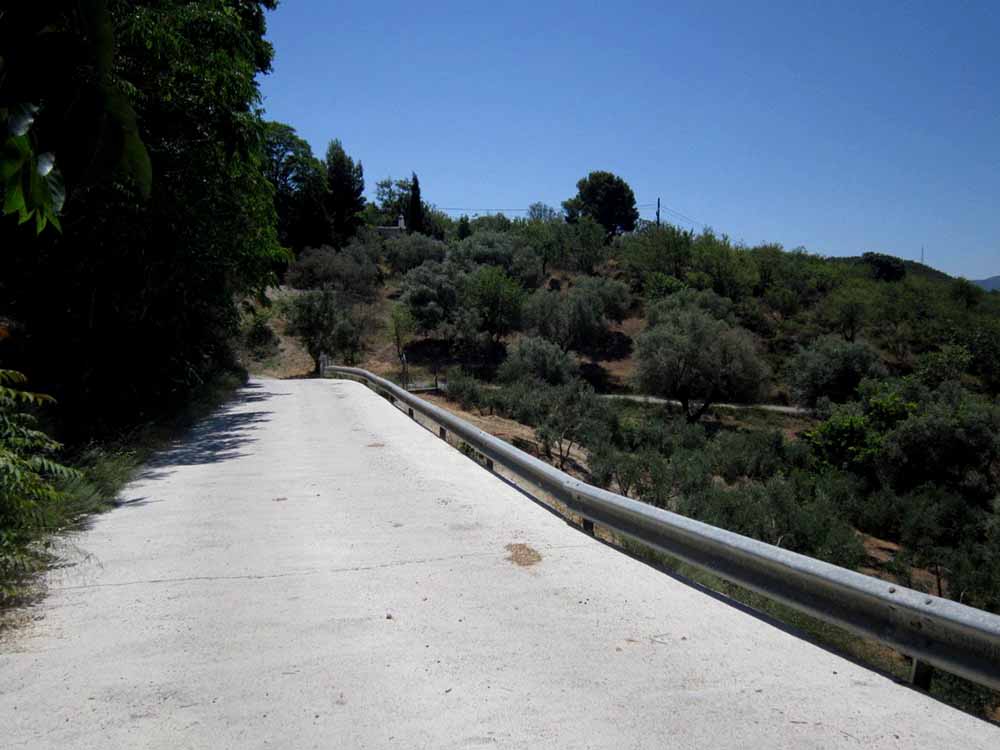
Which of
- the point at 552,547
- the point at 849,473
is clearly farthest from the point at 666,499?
the point at 849,473

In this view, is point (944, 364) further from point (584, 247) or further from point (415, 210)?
point (415, 210)

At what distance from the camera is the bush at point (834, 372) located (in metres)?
40.9

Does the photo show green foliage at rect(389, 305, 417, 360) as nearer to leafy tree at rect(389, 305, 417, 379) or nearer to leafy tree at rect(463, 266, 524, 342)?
leafy tree at rect(389, 305, 417, 379)

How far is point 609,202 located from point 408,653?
118m

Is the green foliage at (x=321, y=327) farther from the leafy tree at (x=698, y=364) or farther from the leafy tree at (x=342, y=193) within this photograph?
the leafy tree at (x=342, y=193)

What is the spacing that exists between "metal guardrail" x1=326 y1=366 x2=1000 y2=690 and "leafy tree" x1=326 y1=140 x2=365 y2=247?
66.7m

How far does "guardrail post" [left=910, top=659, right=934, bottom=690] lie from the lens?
366 centimetres

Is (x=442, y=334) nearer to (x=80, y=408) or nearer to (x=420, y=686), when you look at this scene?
(x=80, y=408)

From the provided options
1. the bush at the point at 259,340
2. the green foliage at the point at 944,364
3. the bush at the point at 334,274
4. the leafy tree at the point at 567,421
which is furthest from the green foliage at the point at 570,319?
the leafy tree at the point at 567,421

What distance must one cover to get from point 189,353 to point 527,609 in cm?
1382

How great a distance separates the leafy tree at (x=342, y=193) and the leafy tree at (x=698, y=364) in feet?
125

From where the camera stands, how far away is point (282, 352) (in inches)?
1829

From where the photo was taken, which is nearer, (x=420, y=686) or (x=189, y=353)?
(x=420, y=686)

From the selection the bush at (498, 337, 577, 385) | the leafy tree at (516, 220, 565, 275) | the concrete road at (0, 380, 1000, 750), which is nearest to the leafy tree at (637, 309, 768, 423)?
the bush at (498, 337, 577, 385)
